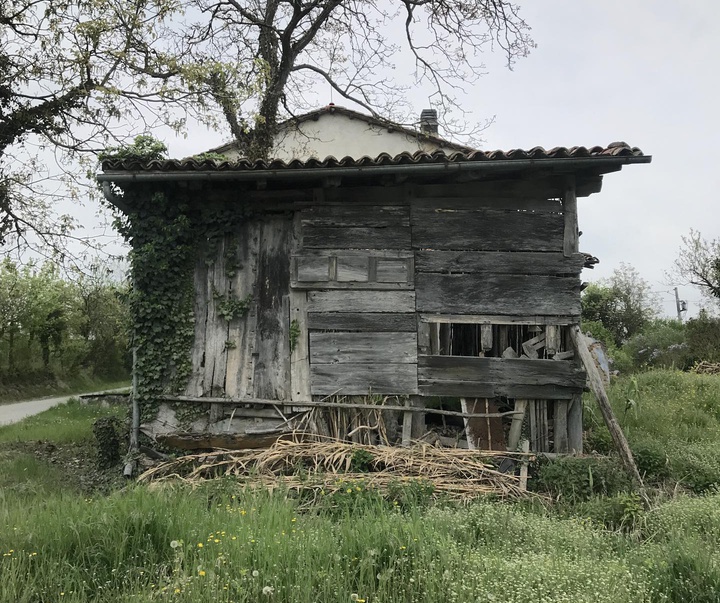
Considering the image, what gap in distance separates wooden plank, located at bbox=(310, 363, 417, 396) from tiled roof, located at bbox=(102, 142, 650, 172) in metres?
2.72

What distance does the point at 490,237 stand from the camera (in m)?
7.37

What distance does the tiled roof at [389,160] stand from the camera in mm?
6496

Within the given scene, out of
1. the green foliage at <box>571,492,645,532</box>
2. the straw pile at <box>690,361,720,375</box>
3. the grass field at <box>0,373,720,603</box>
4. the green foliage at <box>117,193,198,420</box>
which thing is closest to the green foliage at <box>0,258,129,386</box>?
the green foliage at <box>117,193,198,420</box>

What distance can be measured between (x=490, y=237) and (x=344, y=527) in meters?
4.65

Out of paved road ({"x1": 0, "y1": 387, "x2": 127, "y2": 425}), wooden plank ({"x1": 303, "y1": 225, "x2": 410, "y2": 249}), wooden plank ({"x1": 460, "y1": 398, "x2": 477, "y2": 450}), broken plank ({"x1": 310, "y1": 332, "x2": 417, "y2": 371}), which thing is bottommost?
paved road ({"x1": 0, "y1": 387, "x2": 127, "y2": 425})

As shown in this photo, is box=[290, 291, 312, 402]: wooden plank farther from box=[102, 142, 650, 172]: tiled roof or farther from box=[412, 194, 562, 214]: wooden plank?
box=[412, 194, 562, 214]: wooden plank

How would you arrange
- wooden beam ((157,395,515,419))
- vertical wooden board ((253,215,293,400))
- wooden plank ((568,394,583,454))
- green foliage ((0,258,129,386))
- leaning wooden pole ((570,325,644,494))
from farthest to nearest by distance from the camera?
green foliage ((0,258,129,386)) < vertical wooden board ((253,215,293,400)) < wooden plank ((568,394,583,454)) < wooden beam ((157,395,515,419)) < leaning wooden pole ((570,325,644,494))

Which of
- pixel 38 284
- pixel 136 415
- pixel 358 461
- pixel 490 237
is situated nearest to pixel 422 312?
pixel 490 237

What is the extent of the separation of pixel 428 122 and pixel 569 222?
9801 mm

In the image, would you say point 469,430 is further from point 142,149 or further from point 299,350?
point 142,149

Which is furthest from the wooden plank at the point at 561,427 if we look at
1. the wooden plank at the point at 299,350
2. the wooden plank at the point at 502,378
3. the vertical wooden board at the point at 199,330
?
the vertical wooden board at the point at 199,330

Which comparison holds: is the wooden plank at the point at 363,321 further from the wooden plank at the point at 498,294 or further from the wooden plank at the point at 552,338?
the wooden plank at the point at 552,338

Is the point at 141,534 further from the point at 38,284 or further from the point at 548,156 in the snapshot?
the point at 38,284

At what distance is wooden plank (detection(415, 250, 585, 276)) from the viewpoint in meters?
7.30
